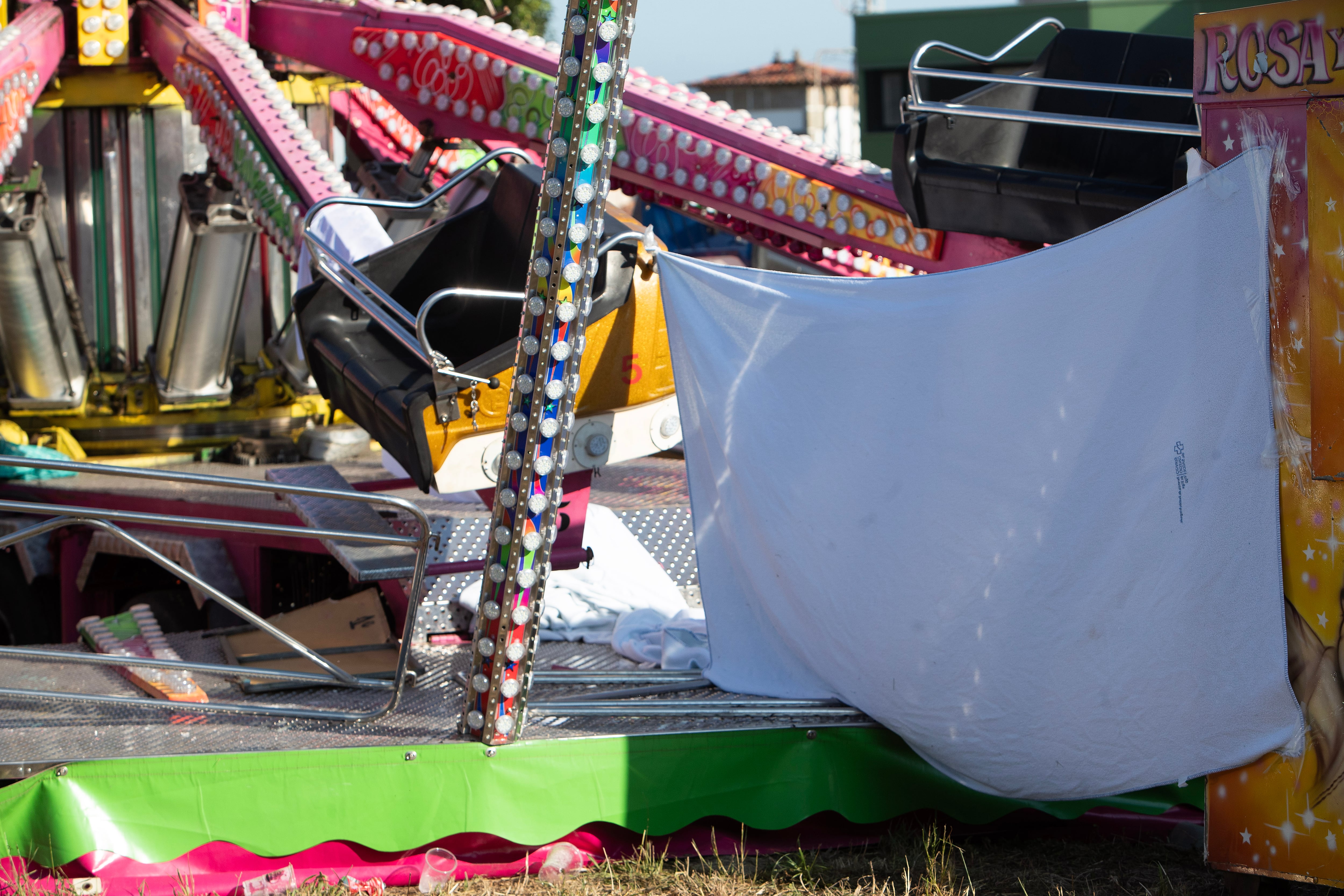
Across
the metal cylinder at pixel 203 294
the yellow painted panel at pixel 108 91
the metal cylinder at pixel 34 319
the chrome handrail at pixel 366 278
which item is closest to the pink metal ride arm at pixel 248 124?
the yellow painted panel at pixel 108 91

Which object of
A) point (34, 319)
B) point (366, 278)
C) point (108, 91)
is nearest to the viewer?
point (366, 278)

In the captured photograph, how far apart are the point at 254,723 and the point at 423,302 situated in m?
1.97

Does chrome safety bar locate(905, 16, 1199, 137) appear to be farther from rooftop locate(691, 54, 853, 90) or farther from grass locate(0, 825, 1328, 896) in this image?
rooftop locate(691, 54, 853, 90)

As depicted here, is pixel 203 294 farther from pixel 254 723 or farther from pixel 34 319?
pixel 254 723

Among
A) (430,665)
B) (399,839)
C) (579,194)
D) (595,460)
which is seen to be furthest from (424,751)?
(579,194)

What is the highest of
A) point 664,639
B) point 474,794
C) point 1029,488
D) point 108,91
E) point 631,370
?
point 108,91

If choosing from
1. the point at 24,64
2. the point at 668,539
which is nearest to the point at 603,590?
the point at 668,539

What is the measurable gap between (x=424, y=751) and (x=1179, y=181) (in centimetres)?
257

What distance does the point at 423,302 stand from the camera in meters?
4.91

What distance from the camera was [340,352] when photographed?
14.5ft

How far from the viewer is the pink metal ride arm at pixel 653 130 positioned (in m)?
5.30

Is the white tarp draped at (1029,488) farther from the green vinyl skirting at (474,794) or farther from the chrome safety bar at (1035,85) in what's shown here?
the chrome safety bar at (1035,85)

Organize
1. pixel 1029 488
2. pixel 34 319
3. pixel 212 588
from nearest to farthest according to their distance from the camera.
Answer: pixel 1029 488 < pixel 212 588 < pixel 34 319

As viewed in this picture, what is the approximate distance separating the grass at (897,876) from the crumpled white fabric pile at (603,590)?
1101 mm
